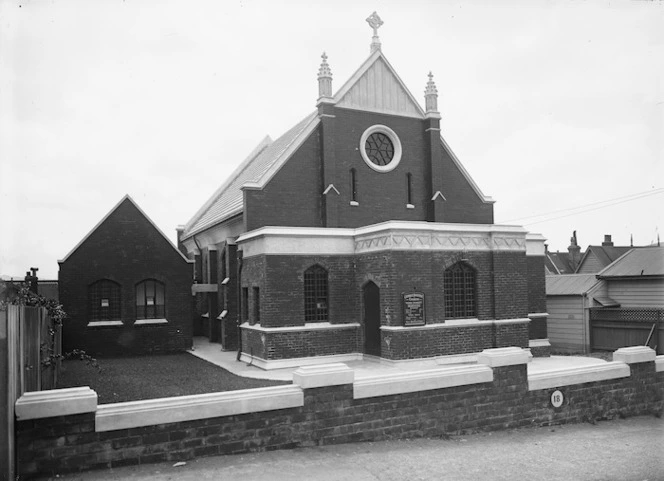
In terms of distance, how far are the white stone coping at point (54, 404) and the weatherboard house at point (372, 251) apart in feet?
36.5

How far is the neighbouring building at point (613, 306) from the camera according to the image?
23625 millimetres

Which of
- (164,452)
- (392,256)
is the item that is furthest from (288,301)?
(164,452)

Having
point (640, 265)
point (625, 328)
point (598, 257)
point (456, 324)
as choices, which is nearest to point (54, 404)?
point (456, 324)

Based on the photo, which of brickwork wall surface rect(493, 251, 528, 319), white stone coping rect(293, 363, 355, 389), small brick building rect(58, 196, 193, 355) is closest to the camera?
white stone coping rect(293, 363, 355, 389)

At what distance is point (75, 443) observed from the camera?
7949 millimetres

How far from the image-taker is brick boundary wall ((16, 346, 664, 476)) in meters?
7.94

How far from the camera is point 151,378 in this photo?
59.1 ft

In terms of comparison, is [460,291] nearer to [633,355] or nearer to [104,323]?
[633,355]

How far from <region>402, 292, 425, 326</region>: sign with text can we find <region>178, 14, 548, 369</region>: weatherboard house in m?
0.04

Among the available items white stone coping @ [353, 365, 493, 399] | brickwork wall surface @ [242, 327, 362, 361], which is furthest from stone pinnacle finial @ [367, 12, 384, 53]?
white stone coping @ [353, 365, 493, 399]

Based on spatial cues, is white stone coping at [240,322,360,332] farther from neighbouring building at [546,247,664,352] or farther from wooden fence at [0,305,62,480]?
neighbouring building at [546,247,664,352]

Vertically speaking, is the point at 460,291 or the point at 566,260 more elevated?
the point at 566,260

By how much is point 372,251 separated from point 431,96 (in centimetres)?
883

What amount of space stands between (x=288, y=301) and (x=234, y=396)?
34.5 feet
